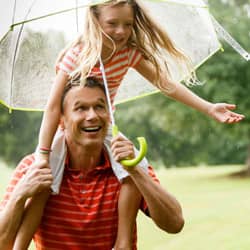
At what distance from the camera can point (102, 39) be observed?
2.04 meters

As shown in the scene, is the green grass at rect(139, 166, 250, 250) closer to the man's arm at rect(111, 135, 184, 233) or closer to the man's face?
the man's arm at rect(111, 135, 184, 233)

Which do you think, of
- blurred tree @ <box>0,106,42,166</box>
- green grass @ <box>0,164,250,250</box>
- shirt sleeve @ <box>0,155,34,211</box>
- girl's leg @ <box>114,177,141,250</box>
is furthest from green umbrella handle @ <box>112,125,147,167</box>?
blurred tree @ <box>0,106,42,166</box>

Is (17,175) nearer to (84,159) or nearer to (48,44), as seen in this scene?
(84,159)

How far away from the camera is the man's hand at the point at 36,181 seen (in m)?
2.07

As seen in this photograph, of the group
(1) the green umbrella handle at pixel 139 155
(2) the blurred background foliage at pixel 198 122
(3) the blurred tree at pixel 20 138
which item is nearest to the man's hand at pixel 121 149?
(1) the green umbrella handle at pixel 139 155

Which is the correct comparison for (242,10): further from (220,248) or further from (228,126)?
(220,248)

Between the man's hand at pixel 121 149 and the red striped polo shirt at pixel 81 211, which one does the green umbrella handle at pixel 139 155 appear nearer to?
the man's hand at pixel 121 149

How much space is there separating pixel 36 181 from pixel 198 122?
959 cm

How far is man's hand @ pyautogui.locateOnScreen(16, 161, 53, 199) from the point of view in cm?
207

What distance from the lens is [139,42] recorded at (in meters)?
2.15

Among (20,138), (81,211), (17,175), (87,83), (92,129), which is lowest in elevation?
(20,138)

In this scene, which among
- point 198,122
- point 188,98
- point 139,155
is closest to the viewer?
point 139,155

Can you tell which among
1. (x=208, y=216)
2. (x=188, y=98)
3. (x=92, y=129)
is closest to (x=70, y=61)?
(x=92, y=129)

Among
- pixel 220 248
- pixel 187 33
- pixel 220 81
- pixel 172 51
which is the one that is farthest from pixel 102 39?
pixel 220 81
